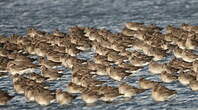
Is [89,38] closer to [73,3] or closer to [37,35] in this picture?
[37,35]

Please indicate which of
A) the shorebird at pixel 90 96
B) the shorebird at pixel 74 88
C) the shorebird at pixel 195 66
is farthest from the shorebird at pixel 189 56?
the shorebird at pixel 90 96

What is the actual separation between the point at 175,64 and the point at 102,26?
8.67m

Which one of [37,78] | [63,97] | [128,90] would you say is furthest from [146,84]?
[37,78]

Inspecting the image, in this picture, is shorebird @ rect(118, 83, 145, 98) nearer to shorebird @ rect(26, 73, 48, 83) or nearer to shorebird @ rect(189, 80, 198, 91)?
shorebird @ rect(189, 80, 198, 91)

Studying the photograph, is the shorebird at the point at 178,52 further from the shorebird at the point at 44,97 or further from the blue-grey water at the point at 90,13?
the shorebird at the point at 44,97

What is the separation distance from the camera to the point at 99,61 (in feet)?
70.6

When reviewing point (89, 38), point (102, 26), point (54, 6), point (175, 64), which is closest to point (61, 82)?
point (175, 64)

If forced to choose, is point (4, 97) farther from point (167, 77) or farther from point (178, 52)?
point (178, 52)

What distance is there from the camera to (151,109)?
16500 millimetres

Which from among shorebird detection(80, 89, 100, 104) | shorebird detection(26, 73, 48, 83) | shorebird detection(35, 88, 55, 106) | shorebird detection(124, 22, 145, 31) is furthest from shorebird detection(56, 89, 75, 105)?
shorebird detection(124, 22, 145, 31)

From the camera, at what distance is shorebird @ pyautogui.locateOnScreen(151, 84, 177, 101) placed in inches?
671

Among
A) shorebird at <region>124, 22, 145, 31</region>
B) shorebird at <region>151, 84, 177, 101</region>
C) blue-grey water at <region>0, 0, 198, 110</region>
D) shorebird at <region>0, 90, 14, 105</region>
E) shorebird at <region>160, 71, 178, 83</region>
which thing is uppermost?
shorebird at <region>0, 90, 14, 105</region>

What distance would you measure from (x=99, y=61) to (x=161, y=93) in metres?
4.91

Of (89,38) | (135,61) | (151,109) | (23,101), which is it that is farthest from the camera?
(89,38)
